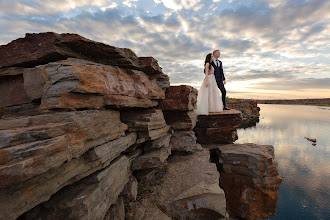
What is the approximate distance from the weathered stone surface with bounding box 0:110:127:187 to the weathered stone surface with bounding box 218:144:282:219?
8297 mm

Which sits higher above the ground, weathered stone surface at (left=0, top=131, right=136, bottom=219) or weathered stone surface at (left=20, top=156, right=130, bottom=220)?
weathered stone surface at (left=0, top=131, right=136, bottom=219)

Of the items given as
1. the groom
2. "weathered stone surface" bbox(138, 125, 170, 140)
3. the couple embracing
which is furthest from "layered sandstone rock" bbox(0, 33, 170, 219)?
Answer: the groom

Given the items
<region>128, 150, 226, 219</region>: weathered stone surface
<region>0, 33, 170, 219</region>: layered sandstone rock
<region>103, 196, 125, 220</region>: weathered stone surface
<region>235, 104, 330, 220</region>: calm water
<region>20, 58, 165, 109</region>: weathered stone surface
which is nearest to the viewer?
<region>0, 33, 170, 219</region>: layered sandstone rock

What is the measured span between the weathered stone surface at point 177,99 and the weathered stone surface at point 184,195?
3.09m

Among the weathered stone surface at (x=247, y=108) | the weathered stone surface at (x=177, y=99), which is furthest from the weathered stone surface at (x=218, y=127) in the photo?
→ the weathered stone surface at (x=247, y=108)

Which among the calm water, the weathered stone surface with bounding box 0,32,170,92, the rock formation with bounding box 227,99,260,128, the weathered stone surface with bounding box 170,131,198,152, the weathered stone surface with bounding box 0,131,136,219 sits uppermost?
the weathered stone surface with bounding box 0,32,170,92

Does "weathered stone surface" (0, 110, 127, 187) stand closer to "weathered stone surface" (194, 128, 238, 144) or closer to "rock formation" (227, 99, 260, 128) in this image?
"weathered stone surface" (194, 128, 238, 144)

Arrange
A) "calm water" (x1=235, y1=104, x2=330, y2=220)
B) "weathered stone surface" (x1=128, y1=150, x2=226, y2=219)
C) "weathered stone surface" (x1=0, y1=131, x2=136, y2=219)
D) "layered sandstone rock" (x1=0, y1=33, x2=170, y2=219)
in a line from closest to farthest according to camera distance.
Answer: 1. "weathered stone surface" (x1=0, y1=131, x2=136, y2=219)
2. "layered sandstone rock" (x1=0, y1=33, x2=170, y2=219)
3. "weathered stone surface" (x1=128, y1=150, x2=226, y2=219)
4. "calm water" (x1=235, y1=104, x2=330, y2=220)

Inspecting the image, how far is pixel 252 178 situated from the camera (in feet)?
31.5

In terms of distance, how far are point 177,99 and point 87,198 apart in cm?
598

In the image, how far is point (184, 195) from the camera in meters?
6.10

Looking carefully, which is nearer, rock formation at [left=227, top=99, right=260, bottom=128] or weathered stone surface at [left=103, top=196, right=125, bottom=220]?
weathered stone surface at [left=103, top=196, right=125, bottom=220]

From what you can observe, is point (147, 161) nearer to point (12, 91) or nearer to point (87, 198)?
point (87, 198)

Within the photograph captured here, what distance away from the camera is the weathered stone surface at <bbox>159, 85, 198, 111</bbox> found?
27.8 ft
